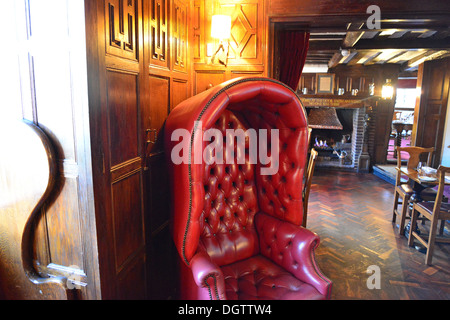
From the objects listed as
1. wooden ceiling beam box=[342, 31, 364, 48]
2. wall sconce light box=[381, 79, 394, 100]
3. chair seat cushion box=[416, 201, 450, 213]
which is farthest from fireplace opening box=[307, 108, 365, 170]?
chair seat cushion box=[416, 201, 450, 213]

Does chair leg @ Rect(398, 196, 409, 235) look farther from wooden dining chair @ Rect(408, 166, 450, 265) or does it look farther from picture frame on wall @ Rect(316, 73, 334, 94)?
picture frame on wall @ Rect(316, 73, 334, 94)

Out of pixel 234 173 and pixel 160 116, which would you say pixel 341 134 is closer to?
pixel 234 173

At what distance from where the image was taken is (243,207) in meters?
2.19

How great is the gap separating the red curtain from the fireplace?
4.02 metres

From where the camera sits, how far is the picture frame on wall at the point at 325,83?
7.32 metres

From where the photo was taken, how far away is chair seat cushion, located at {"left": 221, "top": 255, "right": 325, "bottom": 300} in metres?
1.73

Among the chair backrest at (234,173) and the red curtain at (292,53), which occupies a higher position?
the red curtain at (292,53)

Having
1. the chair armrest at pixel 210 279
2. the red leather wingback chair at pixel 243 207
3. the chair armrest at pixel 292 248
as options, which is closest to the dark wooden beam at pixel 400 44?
the red leather wingback chair at pixel 243 207

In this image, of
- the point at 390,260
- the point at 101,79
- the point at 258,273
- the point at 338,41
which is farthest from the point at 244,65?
the point at 338,41

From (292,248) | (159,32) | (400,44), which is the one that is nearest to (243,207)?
(292,248)

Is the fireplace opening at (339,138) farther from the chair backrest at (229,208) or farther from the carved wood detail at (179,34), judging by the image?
the chair backrest at (229,208)

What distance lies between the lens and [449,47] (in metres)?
5.12

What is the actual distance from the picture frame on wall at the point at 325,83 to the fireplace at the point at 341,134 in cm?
33
